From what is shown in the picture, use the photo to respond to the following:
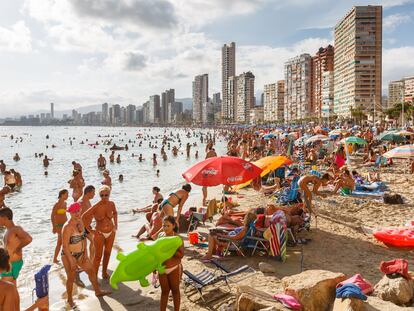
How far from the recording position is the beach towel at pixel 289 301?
13.8 feet

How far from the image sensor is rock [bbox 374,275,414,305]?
14.1ft

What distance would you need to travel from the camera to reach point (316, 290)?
429 centimetres

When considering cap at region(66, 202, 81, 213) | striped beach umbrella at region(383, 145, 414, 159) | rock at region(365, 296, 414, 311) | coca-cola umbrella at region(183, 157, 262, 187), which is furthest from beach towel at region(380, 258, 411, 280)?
striped beach umbrella at region(383, 145, 414, 159)

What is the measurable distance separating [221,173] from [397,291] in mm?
3654

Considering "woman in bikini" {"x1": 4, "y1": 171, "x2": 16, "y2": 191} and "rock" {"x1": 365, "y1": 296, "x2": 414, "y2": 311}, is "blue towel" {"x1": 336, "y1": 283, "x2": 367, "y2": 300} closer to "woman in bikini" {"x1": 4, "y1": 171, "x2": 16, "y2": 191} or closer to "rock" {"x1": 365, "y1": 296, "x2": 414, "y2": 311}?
"rock" {"x1": 365, "y1": 296, "x2": 414, "y2": 311}

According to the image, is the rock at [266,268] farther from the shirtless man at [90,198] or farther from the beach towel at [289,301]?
the shirtless man at [90,198]

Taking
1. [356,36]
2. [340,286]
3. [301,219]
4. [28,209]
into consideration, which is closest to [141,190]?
[28,209]

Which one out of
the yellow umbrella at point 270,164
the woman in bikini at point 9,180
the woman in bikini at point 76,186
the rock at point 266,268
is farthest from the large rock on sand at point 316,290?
the woman in bikini at point 9,180

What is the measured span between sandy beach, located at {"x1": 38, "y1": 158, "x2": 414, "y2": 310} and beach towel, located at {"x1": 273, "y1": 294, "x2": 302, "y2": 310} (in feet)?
2.06

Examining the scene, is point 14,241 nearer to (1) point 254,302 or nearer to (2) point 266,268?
(1) point 254,302

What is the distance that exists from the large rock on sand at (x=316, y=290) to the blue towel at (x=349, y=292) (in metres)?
0.23

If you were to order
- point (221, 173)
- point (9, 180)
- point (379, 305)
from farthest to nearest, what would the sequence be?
point (9, 180), point (221, 173), point (379, 305)

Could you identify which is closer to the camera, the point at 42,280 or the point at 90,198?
the point at 42,280

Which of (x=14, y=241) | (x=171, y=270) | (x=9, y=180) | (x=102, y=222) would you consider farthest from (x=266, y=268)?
(x=9, y=180)
